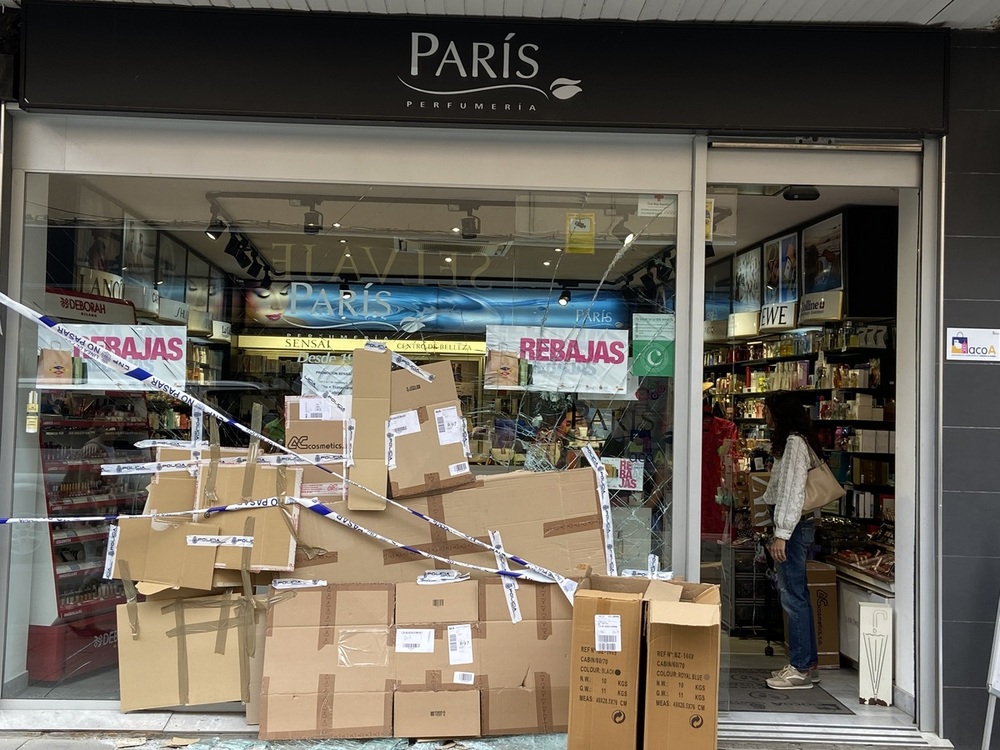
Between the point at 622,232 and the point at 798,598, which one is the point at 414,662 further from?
the point at 798,598

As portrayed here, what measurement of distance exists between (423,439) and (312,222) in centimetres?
130

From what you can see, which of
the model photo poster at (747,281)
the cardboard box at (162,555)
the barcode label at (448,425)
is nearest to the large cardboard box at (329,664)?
the cardboard box at (162,555)

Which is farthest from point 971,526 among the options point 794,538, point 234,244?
point 234,244

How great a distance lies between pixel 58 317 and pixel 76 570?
1.26m

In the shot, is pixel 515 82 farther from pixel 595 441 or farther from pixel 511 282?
pixel 595 441

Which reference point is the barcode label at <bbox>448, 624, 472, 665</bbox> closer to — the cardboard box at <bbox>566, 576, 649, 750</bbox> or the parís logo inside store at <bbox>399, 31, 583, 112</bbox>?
the cardboard box at <bbox>566, 576, 649, 750</bbox>

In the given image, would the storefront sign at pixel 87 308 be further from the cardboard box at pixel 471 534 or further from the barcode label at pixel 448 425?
the barcode label at pixel 448 425

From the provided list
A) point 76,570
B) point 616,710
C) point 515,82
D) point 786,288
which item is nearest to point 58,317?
point 76,570

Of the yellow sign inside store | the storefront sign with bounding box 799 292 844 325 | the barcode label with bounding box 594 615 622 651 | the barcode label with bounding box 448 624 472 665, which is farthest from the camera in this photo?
the storefront sign with bounding box 799 292 844 325

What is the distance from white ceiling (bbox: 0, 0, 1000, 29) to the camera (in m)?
3.59

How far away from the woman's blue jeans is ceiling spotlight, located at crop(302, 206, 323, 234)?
3.17 metres

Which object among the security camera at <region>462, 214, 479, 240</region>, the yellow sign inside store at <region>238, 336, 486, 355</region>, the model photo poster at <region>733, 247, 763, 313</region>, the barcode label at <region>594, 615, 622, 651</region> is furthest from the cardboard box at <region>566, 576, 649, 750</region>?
the model photo poster at <region>733, 247, 763, 313</region>

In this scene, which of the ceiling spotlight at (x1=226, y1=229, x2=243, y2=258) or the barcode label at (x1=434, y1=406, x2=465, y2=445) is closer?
the barcode label at (x1=434, y1=406, x2=465, y2=445)

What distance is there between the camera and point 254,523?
3.63m
